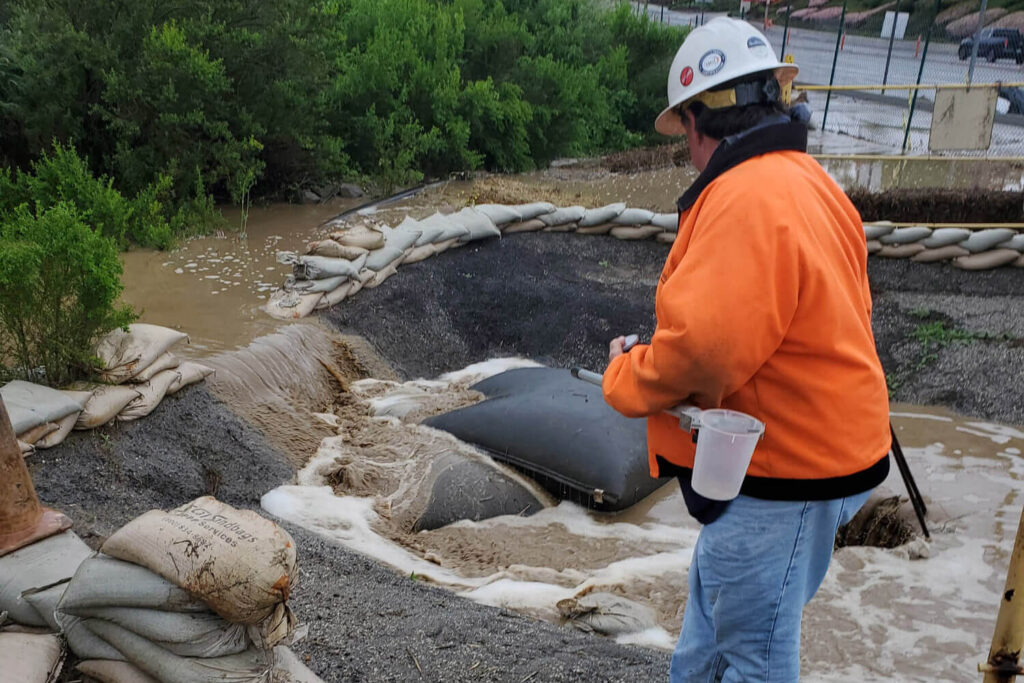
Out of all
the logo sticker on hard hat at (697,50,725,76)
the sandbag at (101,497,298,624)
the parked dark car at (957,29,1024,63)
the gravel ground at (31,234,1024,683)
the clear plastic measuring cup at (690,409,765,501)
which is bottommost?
the gravel ground at (31,234,1024,683)

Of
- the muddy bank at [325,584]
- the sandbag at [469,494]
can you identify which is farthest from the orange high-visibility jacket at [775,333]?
the sandbag at [469,494]

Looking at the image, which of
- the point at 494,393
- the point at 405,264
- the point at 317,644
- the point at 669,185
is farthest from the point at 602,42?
the point at 317,644

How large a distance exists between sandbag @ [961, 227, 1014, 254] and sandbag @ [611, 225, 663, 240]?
265 centimetres

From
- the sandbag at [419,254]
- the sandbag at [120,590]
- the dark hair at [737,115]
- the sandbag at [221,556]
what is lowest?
Result: the sandbag at [419,254]

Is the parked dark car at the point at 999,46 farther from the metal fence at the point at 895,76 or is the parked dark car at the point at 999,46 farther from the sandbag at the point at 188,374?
the sandbag at the point at 188,374

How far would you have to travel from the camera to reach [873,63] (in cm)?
1997

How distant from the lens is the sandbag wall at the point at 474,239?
18.5 feet

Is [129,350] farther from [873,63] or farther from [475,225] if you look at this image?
[873,63]

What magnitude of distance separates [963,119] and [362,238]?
228 inches

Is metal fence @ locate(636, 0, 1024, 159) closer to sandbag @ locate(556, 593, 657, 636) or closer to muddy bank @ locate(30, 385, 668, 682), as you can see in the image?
sandbag @ locate(556, 593, 657, 636)

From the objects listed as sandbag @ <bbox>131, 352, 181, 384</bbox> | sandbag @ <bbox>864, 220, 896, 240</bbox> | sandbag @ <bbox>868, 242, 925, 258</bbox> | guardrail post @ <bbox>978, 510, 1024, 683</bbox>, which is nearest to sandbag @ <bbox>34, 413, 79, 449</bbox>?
sandbag @ <bbox>131, 352, 181, 384</bbox>

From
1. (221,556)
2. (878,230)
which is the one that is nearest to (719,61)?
(221,556)

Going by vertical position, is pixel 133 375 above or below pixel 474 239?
above

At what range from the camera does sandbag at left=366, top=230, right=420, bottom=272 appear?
6093mm
